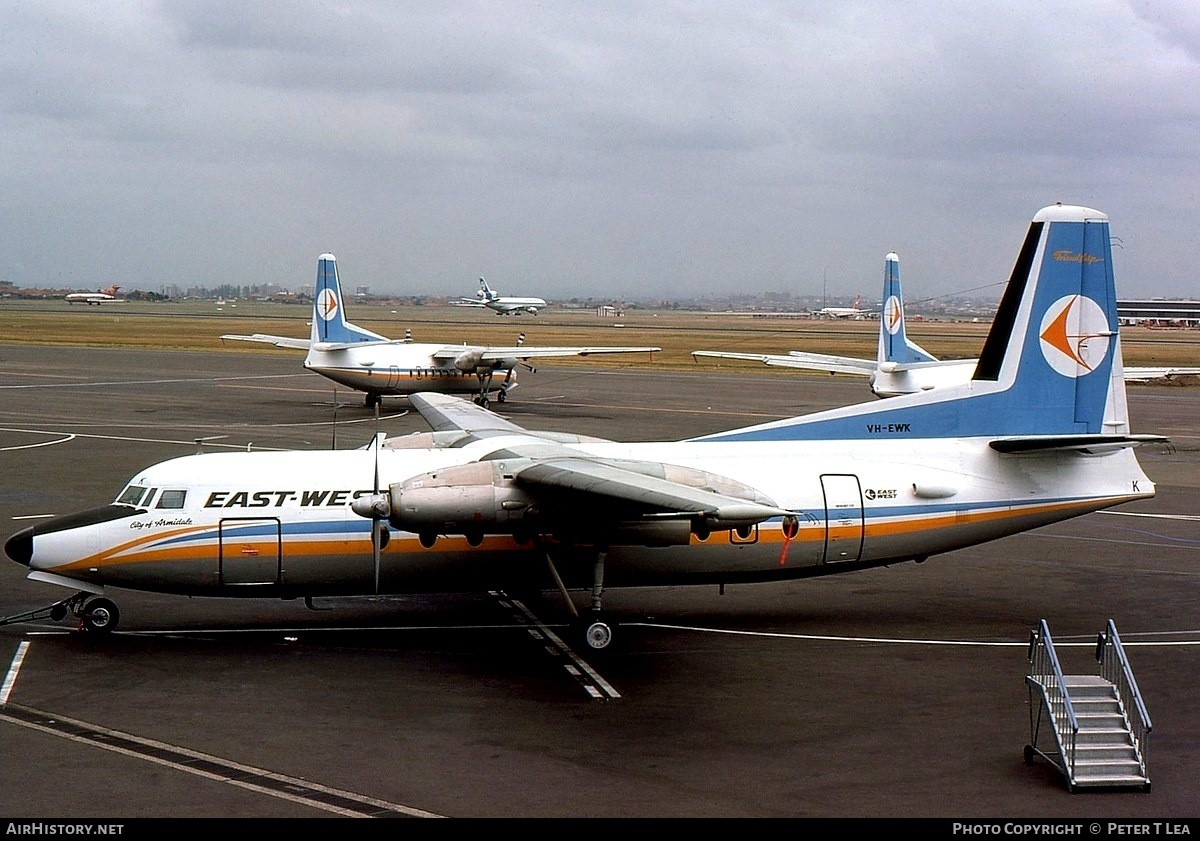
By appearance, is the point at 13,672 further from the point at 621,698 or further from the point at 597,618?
the point at 621,698

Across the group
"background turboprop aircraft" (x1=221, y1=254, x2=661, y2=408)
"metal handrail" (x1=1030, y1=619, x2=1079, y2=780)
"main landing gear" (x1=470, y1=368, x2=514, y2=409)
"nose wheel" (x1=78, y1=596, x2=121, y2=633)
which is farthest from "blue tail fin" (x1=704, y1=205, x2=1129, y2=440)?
"main landing gear" (x1=470, y1=368, x2=514, y2=409)

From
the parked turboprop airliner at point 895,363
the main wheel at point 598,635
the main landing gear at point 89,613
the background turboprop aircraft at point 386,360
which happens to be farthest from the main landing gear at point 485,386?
the main wheel at point 598,635

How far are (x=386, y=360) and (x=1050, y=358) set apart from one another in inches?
1441

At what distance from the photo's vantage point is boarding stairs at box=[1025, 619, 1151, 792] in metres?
12.0

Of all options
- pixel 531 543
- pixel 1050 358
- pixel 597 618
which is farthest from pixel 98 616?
pixel 1050 358

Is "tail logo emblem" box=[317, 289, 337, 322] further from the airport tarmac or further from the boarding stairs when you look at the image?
the boarding stairs

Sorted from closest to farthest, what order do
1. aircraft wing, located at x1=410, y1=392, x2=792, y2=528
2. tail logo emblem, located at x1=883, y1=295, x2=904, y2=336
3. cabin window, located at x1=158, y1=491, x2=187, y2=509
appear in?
aircraft wing, located at x1=410, y1=392, x2=792, y2=528 < cabin window, located at x1=158, y1=491, x2=187, y2=509 < tail logo emblem, located at x1=883, y1=295, x2=904, y2=336

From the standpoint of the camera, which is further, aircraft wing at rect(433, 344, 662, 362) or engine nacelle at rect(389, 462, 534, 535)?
aircraft wing at rect(433, 344, 662, 362)

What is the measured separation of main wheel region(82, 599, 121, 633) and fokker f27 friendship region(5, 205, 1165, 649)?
46 mm

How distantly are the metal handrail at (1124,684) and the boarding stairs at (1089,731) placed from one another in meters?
0.01

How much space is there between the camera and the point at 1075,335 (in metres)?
19.4

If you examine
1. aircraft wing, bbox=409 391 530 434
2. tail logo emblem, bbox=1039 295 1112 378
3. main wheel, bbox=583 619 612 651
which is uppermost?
tail logo emblem, bbox=1039 295 1112 378

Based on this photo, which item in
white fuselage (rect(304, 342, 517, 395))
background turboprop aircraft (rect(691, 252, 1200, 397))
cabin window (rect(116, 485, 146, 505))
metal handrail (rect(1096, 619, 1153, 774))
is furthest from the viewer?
white fuselage (rect(304, 342, 517, 395))
